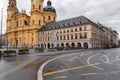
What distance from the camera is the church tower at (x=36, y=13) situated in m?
101

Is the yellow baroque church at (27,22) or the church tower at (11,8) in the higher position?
the church tower at (11,8)

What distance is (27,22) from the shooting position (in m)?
112

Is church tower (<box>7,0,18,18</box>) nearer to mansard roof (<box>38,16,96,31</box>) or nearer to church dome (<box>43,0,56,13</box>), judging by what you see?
church dome (<box>43,0,56,13</box>)

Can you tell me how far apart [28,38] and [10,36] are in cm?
2427

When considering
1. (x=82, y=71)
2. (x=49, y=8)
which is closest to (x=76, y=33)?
(x=49, y=8)

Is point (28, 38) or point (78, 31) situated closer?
point (78, 31)

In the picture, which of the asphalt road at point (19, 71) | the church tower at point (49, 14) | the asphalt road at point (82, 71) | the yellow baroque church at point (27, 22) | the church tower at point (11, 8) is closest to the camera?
the asphalt road at point (82, 71)

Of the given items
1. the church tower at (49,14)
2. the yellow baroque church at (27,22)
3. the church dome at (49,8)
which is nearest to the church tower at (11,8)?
the yellow baroque church at (27,22)

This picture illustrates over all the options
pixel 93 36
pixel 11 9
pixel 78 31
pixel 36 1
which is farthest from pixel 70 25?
pixel 11 9

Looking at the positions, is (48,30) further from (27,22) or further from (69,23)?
(27,22)

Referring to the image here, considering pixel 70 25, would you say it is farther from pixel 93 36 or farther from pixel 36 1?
pixel 36 1

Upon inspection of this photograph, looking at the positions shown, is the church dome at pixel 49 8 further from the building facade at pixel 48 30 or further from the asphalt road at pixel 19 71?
the asphalt road at pixel 19 71

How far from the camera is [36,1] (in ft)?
336

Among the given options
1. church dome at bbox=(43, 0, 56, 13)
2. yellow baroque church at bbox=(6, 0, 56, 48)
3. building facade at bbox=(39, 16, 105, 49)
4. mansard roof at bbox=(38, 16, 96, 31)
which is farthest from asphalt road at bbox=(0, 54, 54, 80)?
church dome at bbox=(43, 0, 56, 13)
